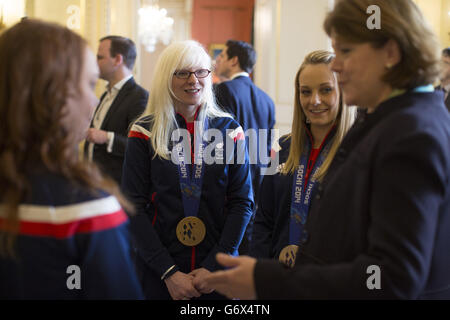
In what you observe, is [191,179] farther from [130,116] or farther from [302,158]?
[130,116]

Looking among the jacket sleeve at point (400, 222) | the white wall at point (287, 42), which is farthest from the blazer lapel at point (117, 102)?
the white wall at point (287, 42)

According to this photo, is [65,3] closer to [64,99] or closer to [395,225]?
[64,99]

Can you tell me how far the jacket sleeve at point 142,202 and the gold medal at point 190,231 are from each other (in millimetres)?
92

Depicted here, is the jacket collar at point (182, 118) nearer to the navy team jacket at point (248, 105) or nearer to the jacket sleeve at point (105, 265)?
the jacket sleeve at point (105, 265)

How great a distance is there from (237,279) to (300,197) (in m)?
0.77

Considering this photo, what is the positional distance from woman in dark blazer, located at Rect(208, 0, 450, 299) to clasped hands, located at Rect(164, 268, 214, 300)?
0.74 m

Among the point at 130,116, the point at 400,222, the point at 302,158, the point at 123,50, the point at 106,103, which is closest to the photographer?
the point at 400,222

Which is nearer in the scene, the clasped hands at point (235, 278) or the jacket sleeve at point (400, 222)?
the jacket sleeve at point (400, 222)

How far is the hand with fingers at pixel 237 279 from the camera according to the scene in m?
1.01

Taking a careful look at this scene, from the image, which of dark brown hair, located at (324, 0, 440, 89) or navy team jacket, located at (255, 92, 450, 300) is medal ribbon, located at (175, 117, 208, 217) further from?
dark brown hair, located at (324, 0, 440, 89)

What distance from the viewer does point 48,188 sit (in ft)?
2.92

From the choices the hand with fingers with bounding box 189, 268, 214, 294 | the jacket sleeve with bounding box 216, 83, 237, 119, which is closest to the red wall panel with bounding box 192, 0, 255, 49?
the jacket sleeve with bounding box 216, 83, 237, 119

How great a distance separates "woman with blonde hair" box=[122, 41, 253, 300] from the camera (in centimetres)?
185

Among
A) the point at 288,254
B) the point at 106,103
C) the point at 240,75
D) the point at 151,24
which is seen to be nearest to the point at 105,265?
the point at 288,254
